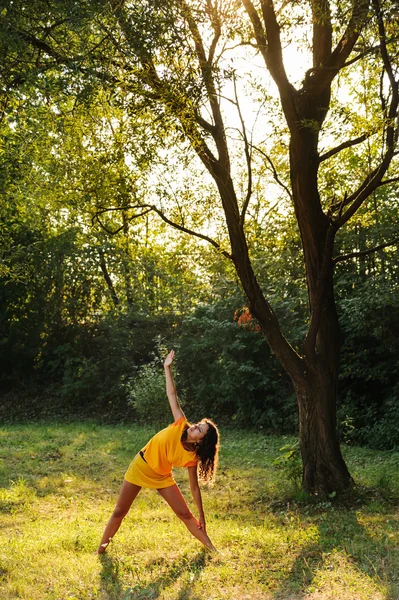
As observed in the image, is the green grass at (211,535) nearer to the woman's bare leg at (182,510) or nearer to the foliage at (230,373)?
the woman's bare leg at (182,510)

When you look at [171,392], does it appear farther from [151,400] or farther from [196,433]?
[151,400]

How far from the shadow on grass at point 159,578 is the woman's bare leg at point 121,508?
128mm

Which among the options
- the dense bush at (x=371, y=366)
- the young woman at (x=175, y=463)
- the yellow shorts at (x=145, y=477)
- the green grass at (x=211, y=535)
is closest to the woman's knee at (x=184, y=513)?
the young woman at (x=175, y=463)

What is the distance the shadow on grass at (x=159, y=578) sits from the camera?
5.13 meters

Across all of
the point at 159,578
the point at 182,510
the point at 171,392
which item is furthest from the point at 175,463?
the point at 159,578

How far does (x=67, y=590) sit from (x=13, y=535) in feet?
6.63

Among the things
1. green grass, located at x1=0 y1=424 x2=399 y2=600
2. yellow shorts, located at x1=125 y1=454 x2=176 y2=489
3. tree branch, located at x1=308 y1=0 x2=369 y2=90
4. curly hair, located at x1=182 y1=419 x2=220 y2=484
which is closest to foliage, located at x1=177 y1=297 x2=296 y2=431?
green grass, located at x1=0 y1=424 x2=399 y2=600

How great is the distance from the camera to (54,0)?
7207mm

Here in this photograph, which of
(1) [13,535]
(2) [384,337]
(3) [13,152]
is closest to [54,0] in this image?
(3) [13,152]

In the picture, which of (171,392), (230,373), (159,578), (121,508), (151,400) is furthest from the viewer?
(151,400)

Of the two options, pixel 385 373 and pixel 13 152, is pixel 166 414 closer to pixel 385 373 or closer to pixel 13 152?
pixel 385 373

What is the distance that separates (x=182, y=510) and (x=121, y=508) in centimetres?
60

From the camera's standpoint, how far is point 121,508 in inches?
246

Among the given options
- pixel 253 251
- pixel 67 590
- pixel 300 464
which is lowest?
pixel 67 590
